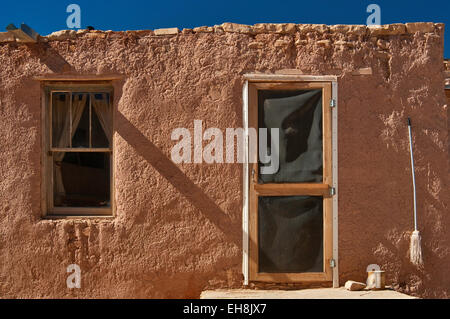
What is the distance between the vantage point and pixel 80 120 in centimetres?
489

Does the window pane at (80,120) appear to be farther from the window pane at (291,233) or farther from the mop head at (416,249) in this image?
the mop head at (416,249)

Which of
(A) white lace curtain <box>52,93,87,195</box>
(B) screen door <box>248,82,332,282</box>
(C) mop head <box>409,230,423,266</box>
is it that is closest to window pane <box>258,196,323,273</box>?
(B) screen door <box>248,82,332,282</box>

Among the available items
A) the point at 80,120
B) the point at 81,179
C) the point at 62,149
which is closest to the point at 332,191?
the point at 81,179

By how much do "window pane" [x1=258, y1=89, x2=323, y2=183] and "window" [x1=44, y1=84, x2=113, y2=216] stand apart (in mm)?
1815

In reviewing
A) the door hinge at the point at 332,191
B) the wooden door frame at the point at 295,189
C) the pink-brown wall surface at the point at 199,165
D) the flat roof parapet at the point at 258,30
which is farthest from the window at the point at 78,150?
the door hinge at the point at 332,191

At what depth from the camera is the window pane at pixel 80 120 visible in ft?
16.0

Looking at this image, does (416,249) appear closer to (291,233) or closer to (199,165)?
(291,233)

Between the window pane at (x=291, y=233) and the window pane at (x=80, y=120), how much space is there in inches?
84.0

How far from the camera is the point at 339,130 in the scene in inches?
185

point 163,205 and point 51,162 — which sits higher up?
point 51,162

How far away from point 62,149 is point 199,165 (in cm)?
158

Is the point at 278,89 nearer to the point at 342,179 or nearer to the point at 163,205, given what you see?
the point at 342,179

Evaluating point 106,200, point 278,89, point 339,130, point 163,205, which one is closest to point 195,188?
point 163,205

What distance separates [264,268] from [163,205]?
1301 mm
